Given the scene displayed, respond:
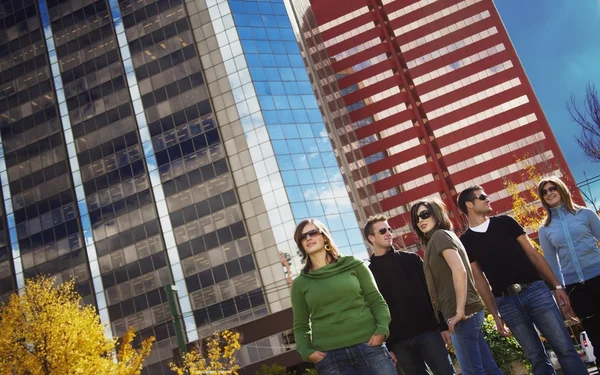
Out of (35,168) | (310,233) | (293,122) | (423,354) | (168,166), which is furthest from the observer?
(35,168)

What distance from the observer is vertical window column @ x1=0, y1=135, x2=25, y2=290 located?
50.1m

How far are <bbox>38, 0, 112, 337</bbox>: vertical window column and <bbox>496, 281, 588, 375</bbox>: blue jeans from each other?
4503 centimetres

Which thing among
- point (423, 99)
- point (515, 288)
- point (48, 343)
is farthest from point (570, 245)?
point (423, 99)

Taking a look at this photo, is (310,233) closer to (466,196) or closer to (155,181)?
(466,196)

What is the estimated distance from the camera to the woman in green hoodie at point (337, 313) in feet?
12.9

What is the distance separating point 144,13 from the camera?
171 ft

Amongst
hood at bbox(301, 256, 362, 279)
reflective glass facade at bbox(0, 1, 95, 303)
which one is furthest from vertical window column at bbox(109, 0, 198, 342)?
hood at bbox(301, 256, 362, 279)

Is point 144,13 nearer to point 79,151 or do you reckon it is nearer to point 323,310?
point 79,151

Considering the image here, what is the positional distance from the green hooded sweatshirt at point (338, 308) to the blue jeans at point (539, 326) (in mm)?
1415

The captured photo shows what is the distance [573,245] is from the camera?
5309mm

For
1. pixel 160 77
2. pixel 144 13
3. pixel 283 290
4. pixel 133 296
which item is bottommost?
pixel 283 290

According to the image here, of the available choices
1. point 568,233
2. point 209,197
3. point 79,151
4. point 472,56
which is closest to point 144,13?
point 79,151

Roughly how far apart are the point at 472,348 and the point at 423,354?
50 centimetres

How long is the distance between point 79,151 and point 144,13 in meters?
13.7
